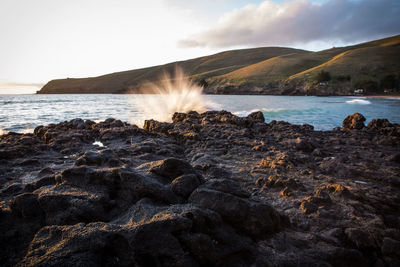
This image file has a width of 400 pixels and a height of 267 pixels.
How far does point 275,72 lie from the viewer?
9662 cm

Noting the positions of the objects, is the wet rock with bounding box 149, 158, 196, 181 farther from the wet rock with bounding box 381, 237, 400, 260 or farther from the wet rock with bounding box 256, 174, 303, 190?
the wet rock with bounding box 381, 237, 400, 260

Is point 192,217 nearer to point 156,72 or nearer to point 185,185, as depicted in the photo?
point 185,185

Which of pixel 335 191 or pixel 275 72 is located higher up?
pixel 275 72

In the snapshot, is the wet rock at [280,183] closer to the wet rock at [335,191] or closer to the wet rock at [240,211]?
the wet rock at [335,191]

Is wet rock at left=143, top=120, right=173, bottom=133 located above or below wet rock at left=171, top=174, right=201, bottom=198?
below

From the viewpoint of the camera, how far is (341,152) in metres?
7.76

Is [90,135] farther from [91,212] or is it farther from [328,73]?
[328,73]

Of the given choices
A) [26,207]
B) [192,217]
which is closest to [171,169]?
[192,217]

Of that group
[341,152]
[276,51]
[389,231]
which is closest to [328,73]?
[341,152]

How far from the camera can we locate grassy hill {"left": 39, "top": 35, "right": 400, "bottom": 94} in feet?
221

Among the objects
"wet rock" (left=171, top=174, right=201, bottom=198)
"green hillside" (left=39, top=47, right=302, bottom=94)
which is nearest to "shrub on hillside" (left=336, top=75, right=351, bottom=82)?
"green hillside" (left=39, top=47, right=302, bottom=94)

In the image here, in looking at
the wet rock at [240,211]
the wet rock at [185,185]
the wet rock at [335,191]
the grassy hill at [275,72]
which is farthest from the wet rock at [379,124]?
the grassy hill at [275,72]

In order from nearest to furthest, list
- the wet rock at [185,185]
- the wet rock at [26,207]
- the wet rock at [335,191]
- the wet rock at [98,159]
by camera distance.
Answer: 1. the wet rock at [26,207]
2. the wet rock at [185,185]
3. the wet rock at [335,191]
4. the wet rock at [98,159]

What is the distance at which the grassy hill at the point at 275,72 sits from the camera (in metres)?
67.3
